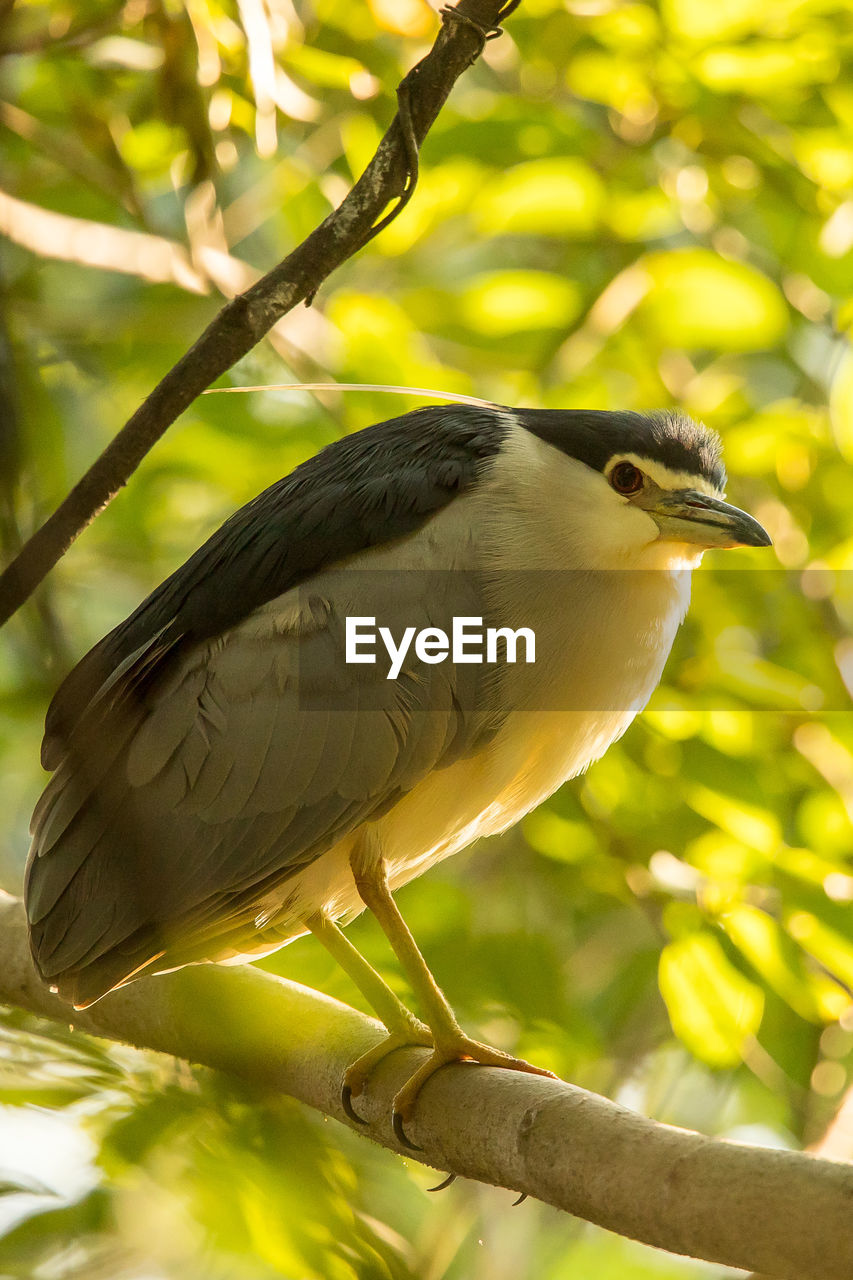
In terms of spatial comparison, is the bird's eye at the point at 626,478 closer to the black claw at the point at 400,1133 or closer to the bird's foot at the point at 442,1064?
the bird's foot at the point at 442,1064

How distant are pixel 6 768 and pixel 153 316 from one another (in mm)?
1709

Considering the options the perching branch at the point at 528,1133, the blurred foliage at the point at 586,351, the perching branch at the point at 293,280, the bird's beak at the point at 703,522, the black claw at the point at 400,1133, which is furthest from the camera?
the blurred foliage at the point at 586,351

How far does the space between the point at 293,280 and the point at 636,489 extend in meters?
0.88

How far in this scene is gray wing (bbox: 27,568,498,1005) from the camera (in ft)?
7.43

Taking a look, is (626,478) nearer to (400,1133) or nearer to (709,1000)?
(709,1000)

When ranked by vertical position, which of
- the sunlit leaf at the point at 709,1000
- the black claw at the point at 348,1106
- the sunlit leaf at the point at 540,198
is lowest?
the black claw at the point at 348,1106

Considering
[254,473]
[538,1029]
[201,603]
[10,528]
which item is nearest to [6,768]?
[254,473]

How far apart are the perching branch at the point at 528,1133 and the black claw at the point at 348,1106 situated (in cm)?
1

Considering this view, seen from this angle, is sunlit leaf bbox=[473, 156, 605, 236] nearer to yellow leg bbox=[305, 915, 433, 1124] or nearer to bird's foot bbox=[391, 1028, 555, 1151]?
yellow leg bbox=[305, 915, 433, 1124]

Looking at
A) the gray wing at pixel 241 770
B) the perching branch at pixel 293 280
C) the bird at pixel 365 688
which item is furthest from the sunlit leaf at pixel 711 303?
the perching branch at pixel 293 280

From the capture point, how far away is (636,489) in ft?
7.98

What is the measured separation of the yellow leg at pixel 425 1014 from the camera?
2105mm

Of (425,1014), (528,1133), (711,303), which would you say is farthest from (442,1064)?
(711,303)

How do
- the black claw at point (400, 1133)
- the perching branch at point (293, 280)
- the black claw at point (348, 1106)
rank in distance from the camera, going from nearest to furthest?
the perching branch at point (293, 280) < the black claw at point (400, 1133) < the black claw at point (348, 1106)
